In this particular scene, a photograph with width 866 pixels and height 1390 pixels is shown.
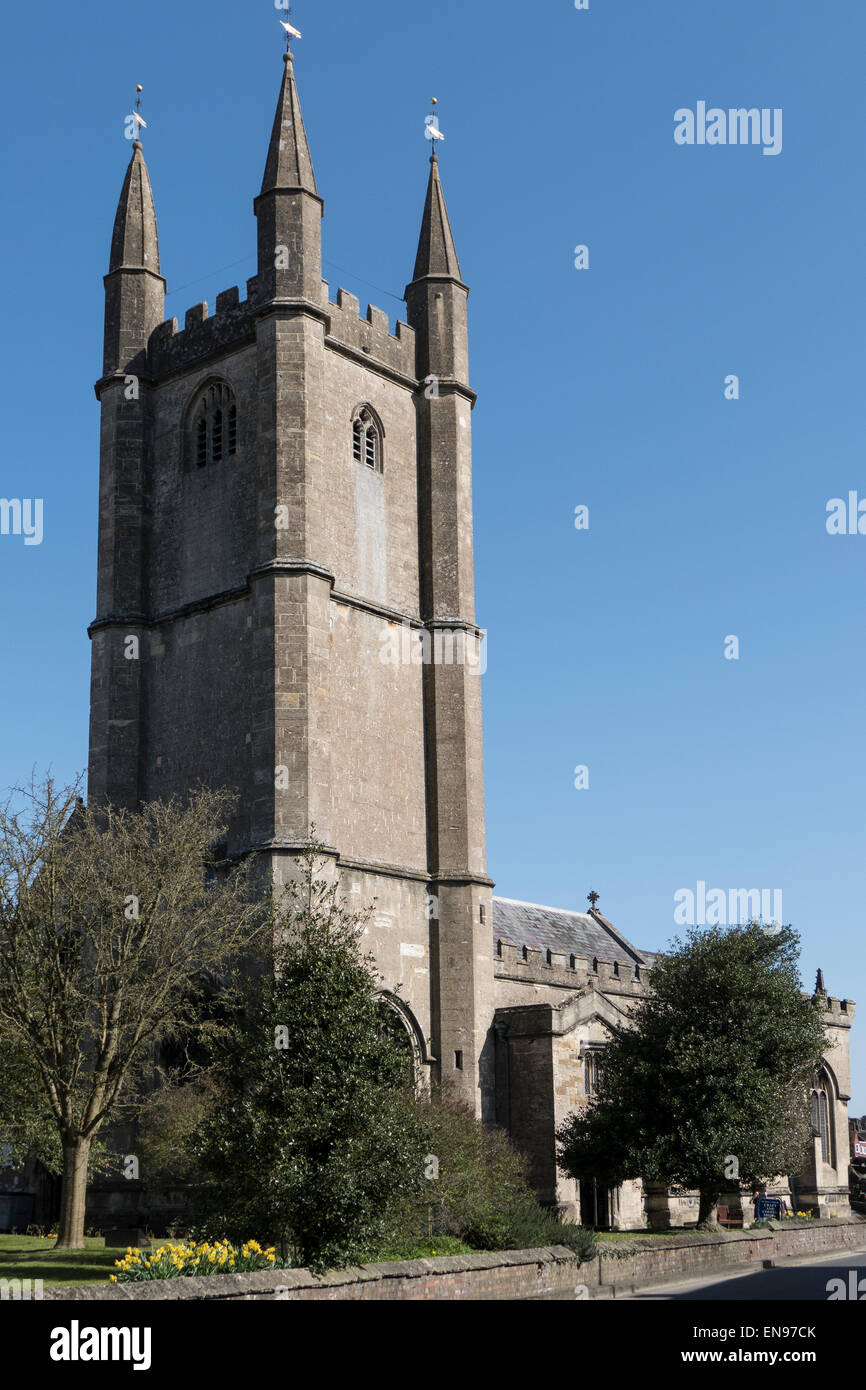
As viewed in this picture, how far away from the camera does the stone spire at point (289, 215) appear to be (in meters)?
34.5

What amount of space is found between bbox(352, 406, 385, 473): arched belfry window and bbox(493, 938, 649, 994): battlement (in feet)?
41.8

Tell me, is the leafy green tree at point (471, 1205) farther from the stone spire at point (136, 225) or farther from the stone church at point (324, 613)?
the stone spire at point (136, 225)

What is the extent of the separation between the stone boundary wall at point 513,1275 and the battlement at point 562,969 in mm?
9193

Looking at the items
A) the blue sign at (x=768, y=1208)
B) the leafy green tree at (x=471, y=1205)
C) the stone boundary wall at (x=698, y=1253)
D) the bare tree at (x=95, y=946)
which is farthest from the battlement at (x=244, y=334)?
the blue sign at (x=768, y=1208)

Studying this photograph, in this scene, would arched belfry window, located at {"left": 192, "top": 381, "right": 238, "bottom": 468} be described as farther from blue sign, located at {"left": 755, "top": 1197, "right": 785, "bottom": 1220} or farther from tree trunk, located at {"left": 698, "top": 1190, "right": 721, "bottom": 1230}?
blue sign, located at {"left": 755, "top": 1197, "right": 785, "bottom": 1220}


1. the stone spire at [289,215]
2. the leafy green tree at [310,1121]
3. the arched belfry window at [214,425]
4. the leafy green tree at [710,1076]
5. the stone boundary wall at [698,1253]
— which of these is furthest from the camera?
the arched belfry window at [214,425]

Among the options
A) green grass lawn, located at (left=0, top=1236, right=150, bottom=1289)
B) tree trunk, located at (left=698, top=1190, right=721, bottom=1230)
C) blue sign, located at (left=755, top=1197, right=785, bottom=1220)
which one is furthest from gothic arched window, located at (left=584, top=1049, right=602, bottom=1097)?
green grass lawn, located at (left=0, top=1236, right=150, bottom=1289)

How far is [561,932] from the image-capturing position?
47.5 metres

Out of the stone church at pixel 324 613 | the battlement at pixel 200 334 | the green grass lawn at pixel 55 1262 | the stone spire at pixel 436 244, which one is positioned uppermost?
the stone spire at pixel 436 244

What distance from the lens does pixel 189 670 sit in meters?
34.6

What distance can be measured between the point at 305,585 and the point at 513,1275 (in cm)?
1628

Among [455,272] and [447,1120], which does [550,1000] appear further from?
[455,272]

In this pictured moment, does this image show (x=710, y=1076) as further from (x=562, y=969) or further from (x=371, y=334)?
(x=371, y=334)
